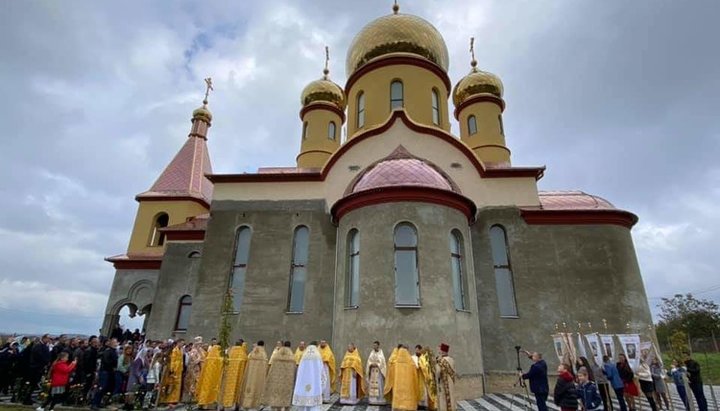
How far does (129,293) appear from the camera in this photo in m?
17.5

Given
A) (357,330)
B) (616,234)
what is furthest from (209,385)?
(616,234)

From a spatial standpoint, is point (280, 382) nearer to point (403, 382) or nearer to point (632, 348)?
point (403, 382)

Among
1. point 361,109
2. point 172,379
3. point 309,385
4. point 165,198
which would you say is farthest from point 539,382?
point 165,198

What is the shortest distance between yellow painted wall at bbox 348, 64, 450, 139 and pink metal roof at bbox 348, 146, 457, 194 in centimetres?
463

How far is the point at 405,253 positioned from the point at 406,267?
0.39 metres

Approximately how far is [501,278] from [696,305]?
37.9 m

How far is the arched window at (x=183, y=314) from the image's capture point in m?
14.6

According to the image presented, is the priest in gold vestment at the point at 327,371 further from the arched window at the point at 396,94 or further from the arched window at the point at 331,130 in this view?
the arched window at the point at 331,130

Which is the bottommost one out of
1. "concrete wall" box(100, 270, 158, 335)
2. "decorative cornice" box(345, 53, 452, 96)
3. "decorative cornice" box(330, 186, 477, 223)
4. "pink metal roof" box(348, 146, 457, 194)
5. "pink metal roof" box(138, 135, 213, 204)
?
"concrete wall" box(100, 270, 158, 335)

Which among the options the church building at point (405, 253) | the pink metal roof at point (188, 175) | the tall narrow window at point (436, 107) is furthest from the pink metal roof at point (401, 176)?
the pink metal roof at point (188, 175)

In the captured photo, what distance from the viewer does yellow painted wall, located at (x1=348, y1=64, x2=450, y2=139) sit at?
16469 millimetres

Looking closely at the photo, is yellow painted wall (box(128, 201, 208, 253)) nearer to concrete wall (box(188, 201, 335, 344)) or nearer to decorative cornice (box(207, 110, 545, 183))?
decorative cornice (box(207, 110, 545, 183))

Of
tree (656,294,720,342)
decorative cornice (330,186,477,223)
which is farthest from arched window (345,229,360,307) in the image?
tree (656,294,720,342)

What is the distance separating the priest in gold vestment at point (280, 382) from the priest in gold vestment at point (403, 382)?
2.20 meters
